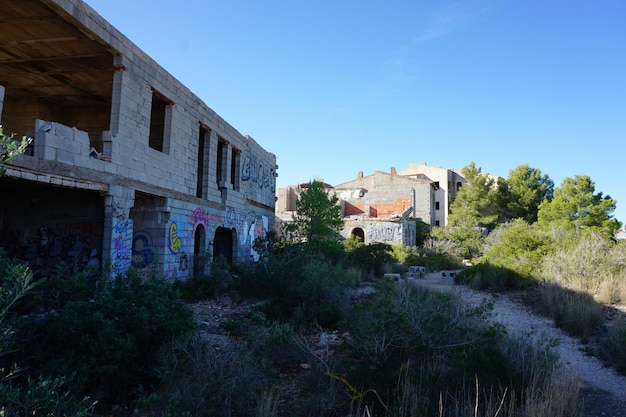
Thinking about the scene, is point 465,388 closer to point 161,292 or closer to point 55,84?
point 161,292

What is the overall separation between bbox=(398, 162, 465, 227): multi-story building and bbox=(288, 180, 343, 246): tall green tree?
22.8 m

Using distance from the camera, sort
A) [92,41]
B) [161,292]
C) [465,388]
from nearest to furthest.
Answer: [465,388] < [161,292] < [92,41]

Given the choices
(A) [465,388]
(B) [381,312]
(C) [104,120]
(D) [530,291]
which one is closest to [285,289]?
(B) [381,312]

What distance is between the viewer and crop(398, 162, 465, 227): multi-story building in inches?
1711

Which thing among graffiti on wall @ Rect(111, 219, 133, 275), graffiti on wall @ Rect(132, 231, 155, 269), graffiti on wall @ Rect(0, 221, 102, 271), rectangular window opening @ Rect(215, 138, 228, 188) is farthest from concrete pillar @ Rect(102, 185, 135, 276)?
rectangular window opening @ Rect(215, 138, 228, 188)

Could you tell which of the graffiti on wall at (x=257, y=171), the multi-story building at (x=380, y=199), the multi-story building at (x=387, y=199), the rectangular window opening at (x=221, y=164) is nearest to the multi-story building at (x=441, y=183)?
the multi-story building at (x=380, y=199)

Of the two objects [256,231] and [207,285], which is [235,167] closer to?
[256,231]

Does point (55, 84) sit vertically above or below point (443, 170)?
below

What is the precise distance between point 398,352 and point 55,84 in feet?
39.9

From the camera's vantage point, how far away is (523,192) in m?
40.9

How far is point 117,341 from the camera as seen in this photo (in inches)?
182

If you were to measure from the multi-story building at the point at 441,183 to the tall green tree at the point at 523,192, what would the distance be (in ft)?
15.3

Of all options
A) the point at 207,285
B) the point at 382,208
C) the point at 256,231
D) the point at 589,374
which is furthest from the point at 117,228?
the point at 382,208

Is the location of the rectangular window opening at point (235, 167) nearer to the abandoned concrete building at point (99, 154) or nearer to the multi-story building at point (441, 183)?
the abandoned concrete building at point (99, 154)
